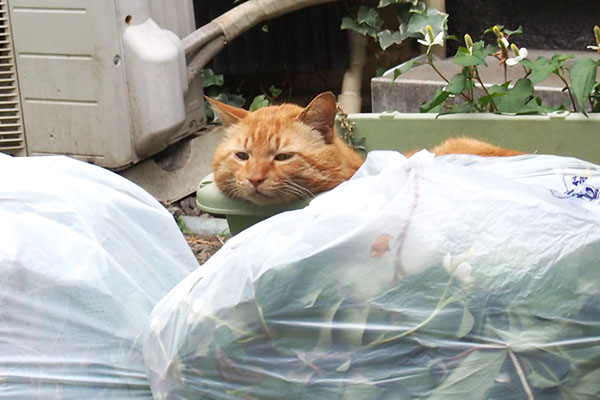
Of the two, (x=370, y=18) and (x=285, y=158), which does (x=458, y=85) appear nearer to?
(x=285, y=158)

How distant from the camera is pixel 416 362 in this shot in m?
1.50

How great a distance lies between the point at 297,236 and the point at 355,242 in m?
0.12

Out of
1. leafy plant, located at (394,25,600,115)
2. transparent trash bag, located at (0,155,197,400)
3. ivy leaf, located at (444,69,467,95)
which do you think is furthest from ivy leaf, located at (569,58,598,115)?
transparent trash bag, located at (0,155,197,400)

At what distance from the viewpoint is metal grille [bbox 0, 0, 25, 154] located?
3922 millimetres

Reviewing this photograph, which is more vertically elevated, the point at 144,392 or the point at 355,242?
the point at 355,242

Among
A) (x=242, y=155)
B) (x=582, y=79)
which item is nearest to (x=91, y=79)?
(x=242, y=155)

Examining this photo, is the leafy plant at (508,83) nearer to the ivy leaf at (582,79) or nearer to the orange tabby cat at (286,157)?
the ivy leaf at (582,79)

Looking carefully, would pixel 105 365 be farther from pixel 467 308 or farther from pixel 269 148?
pixel 269 148

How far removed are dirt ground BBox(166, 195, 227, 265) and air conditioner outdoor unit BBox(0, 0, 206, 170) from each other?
1.11ft

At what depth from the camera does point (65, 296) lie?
5.90 feet

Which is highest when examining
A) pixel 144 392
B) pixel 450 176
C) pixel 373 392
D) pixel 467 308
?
pixel 450 176

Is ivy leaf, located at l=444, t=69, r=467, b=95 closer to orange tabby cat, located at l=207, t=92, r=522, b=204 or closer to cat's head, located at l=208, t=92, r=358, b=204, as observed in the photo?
orange tabby cat, located at l=207, t=92, r=522, b=204

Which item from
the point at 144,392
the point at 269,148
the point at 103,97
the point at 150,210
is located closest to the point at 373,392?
the point at 144,392

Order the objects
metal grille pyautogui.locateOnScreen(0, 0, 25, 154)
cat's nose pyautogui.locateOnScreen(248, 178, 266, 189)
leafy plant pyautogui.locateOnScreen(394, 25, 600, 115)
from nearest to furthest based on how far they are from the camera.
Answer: cat's nose pyautogui.locateOnScreen(248, 178, 266, 189) < leafy plant pyautogui.locateOnScreen(394, 25, 600, 115) < metal grille pyautogui.locateOnScreen(0, 0, 25, 154)
